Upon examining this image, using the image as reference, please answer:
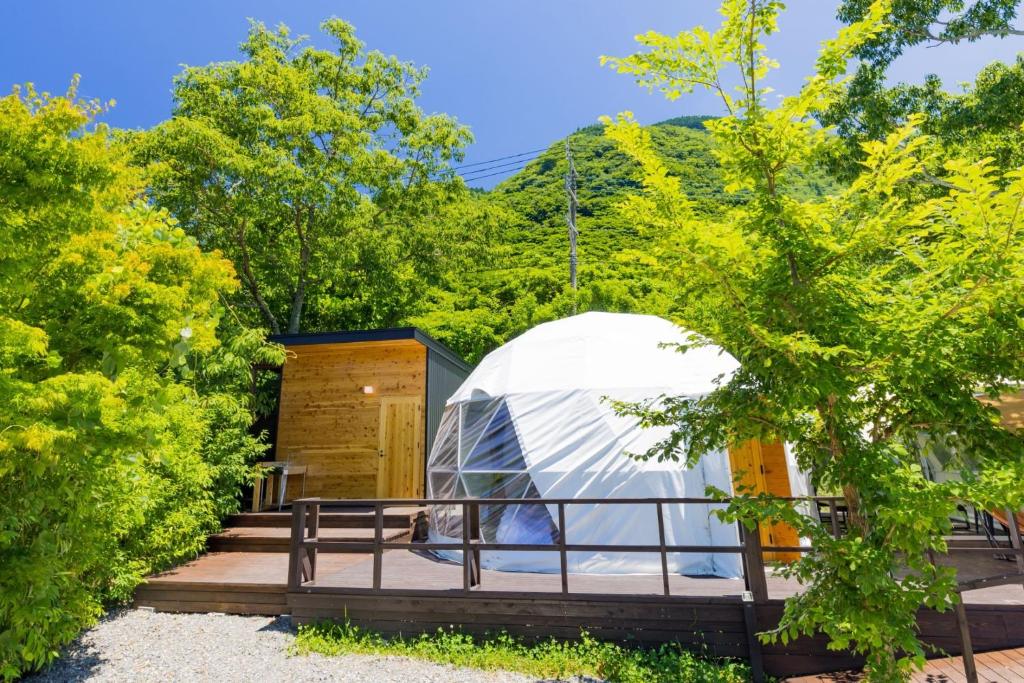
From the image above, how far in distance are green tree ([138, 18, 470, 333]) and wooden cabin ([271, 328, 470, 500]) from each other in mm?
5992

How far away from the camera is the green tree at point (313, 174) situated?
47.9 ft

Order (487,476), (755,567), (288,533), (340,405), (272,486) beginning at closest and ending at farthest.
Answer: (755,567), (487,476), (288,533), (272,486), (340,405)

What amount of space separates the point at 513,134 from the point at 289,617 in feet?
72.8

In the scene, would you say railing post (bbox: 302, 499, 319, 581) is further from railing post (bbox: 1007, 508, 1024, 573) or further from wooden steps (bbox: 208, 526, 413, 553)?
railing post (bbox: 1007, 508, 1024, 573)

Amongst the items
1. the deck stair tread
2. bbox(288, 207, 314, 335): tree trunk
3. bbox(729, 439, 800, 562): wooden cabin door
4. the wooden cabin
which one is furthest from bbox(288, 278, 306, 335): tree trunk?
bbox(729, 439, 800, 562): wooden cabin door

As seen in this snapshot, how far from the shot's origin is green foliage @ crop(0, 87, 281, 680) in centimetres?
275

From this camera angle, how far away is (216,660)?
14.9 ft

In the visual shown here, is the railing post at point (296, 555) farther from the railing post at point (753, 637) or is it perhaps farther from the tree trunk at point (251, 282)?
the tree trunk at point (251, 282)

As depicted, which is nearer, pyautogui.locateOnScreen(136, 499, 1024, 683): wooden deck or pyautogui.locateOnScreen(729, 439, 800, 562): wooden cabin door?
pyautogui.locateOnScreen(136, 499, 1024, 683): wooden deck

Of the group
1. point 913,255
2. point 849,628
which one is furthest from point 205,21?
point 849,628

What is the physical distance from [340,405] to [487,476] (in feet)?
16.0

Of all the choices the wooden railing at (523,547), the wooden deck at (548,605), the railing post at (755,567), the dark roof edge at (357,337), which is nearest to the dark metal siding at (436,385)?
the dark roof edge at (357,337)

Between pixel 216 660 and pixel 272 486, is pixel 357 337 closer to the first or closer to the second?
pixel 272 486

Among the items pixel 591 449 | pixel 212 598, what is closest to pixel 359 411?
pixel 212 598
